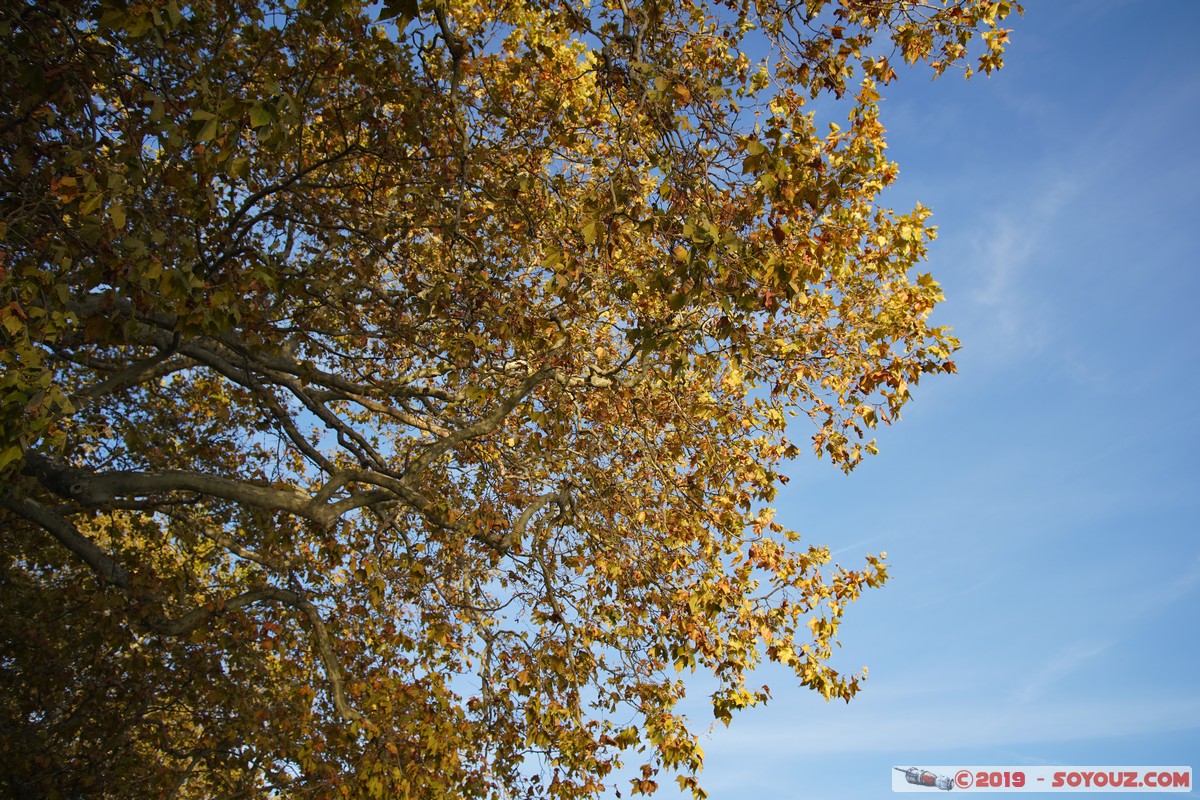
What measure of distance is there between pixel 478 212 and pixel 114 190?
382 centimetres

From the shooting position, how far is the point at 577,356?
898cm

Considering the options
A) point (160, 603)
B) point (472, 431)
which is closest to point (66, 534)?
point (160, 603)

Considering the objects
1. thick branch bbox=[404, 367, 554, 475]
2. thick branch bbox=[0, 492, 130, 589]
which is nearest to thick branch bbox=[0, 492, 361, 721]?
thick branch bbox=[0, 492, 130, 589]

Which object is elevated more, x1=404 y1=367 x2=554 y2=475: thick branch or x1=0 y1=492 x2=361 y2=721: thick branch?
x1=404 y1=367 x2=554 y2=475: thick branch

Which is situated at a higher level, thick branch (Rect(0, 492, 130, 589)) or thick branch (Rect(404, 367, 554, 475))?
thick branch (Rect(404, 367, 554, 475))

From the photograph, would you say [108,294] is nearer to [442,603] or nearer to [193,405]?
[442,603]

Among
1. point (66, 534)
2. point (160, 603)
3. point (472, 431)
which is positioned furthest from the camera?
point (160, 603)

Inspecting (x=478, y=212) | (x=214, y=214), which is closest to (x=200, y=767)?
(x=214, y=214)

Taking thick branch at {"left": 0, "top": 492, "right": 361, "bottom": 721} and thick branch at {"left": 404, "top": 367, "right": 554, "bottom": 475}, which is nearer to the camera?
thick branch at {"left": 0, "top": 492, "right": 361, "bottom": 721}

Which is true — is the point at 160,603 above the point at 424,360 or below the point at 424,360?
below

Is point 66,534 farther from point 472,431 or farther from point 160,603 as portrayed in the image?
point 472,431

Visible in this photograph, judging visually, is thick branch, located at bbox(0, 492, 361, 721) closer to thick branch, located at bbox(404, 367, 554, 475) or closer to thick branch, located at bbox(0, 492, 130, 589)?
thick branch, located at bbox(0, 492, 130, 589)

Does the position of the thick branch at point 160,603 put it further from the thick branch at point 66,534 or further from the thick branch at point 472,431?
the thick branch at point 472,431

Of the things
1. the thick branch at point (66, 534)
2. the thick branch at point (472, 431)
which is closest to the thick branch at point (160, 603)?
the thick branch at point (66, 534)
